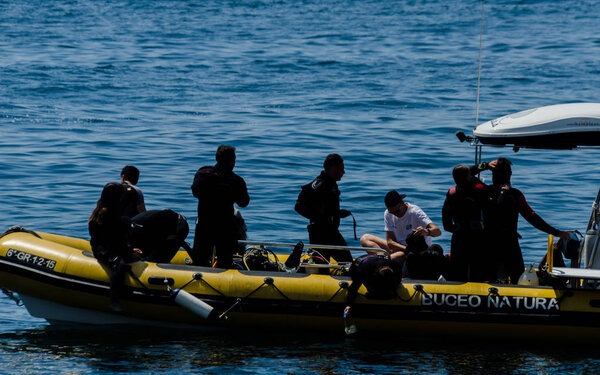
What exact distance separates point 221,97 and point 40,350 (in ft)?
48.3

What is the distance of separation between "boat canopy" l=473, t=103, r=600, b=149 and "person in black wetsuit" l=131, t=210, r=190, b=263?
2932 millimetres

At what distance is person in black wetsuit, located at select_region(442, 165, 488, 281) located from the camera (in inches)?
327

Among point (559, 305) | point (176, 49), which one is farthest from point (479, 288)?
point (176, 49)

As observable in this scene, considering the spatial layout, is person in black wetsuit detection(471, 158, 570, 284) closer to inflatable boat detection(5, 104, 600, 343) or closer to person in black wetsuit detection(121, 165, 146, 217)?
inflatable boat detection(5, 104, 600, 343)

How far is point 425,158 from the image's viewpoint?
17672 millimetres

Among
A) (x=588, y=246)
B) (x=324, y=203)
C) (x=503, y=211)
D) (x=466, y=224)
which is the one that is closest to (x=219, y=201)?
(x=324, y=203)

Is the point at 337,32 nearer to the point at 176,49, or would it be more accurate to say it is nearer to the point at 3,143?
the point at 176,49

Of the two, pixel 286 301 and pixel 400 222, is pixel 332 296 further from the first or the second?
pixel 400 222

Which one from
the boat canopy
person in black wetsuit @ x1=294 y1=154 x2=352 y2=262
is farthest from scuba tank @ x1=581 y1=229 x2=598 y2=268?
person in black wetsuit @ x1=294 y1=154 x2=352 y2=262

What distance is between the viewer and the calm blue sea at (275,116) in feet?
28.1

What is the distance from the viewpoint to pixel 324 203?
9.02m

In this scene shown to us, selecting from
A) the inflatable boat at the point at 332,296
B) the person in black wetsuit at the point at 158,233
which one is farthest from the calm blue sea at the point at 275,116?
the person in black wetsuit at the point at 158,233

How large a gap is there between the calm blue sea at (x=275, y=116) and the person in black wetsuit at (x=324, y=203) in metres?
1.00

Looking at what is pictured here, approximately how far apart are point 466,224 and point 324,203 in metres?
1.38
